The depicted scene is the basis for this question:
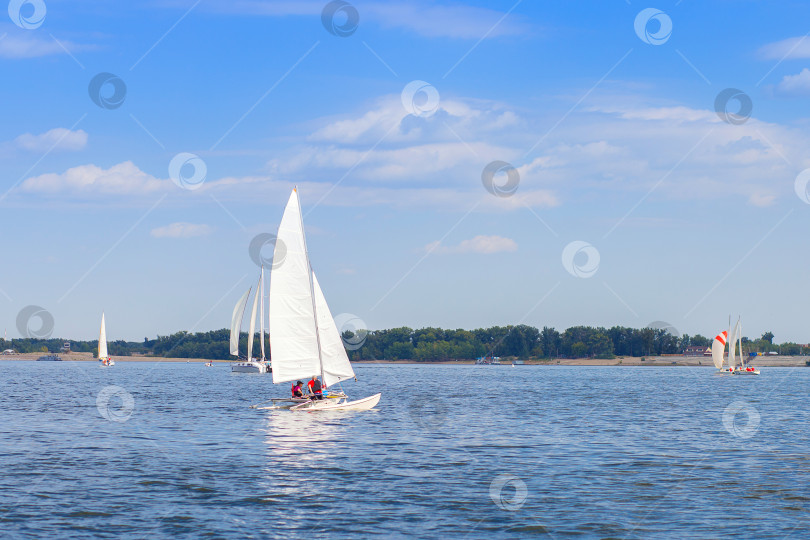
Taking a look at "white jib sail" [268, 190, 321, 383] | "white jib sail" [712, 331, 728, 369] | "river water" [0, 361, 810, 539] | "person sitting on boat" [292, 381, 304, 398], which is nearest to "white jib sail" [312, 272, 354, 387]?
"white jib sail" [268, 190, 321, 383]

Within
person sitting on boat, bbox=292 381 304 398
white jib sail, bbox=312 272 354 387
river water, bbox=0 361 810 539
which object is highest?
white jib sail, bbox=312 272 354 387

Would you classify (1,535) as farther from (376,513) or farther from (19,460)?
(19,460)

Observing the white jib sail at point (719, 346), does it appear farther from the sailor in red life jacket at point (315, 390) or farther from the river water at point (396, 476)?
the sailor in red life jacket at point (315, 390)

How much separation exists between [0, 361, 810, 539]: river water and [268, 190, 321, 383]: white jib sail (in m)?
3.50

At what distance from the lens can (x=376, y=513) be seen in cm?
2645

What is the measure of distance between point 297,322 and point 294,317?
395 mm

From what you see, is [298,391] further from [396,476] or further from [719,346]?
[719,346]

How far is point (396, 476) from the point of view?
3328 cm

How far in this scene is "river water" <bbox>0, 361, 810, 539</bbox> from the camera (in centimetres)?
2498

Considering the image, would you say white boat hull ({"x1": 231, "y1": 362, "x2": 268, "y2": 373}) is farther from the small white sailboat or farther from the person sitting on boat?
the person sitting on boat

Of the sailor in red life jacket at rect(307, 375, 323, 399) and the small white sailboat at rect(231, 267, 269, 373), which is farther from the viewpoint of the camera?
the small white sailboat at rect(231, 267, 269, 373)

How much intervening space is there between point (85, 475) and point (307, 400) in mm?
22945

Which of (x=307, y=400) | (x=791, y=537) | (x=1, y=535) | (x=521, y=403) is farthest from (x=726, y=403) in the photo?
(x=1, y=535)

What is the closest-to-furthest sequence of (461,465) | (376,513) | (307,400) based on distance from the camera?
(376,513) → (461,465) → (307,400)
